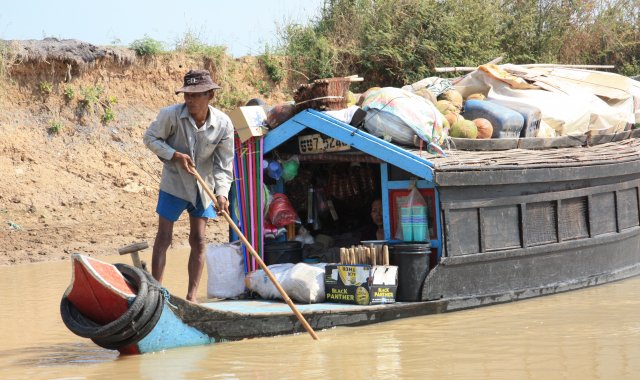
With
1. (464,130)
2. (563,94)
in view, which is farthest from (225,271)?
(563,94)

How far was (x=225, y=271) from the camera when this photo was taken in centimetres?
777

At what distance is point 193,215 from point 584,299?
131 inches

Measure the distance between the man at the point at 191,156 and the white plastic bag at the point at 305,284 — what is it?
2.25ft

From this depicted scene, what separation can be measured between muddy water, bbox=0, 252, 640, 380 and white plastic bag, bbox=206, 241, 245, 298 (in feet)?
3.95

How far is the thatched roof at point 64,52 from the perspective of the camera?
14.7m

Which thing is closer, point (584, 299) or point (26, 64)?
point (584, 299)

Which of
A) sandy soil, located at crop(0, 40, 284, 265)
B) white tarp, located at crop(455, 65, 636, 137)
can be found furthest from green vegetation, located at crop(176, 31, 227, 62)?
white tarp, located at crop(455, 65, 636, 137)

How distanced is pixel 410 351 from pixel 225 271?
2.02 meters

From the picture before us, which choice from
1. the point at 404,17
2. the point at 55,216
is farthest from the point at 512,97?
the point at 404,17

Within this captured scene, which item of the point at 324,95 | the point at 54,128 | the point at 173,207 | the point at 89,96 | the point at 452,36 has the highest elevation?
the point at 452,36

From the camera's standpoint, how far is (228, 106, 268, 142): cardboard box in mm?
7836

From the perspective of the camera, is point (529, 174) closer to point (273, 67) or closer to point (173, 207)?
point (173, 207)

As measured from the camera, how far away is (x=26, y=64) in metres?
14.9

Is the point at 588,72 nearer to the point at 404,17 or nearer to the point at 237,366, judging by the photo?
the point at 237,366
